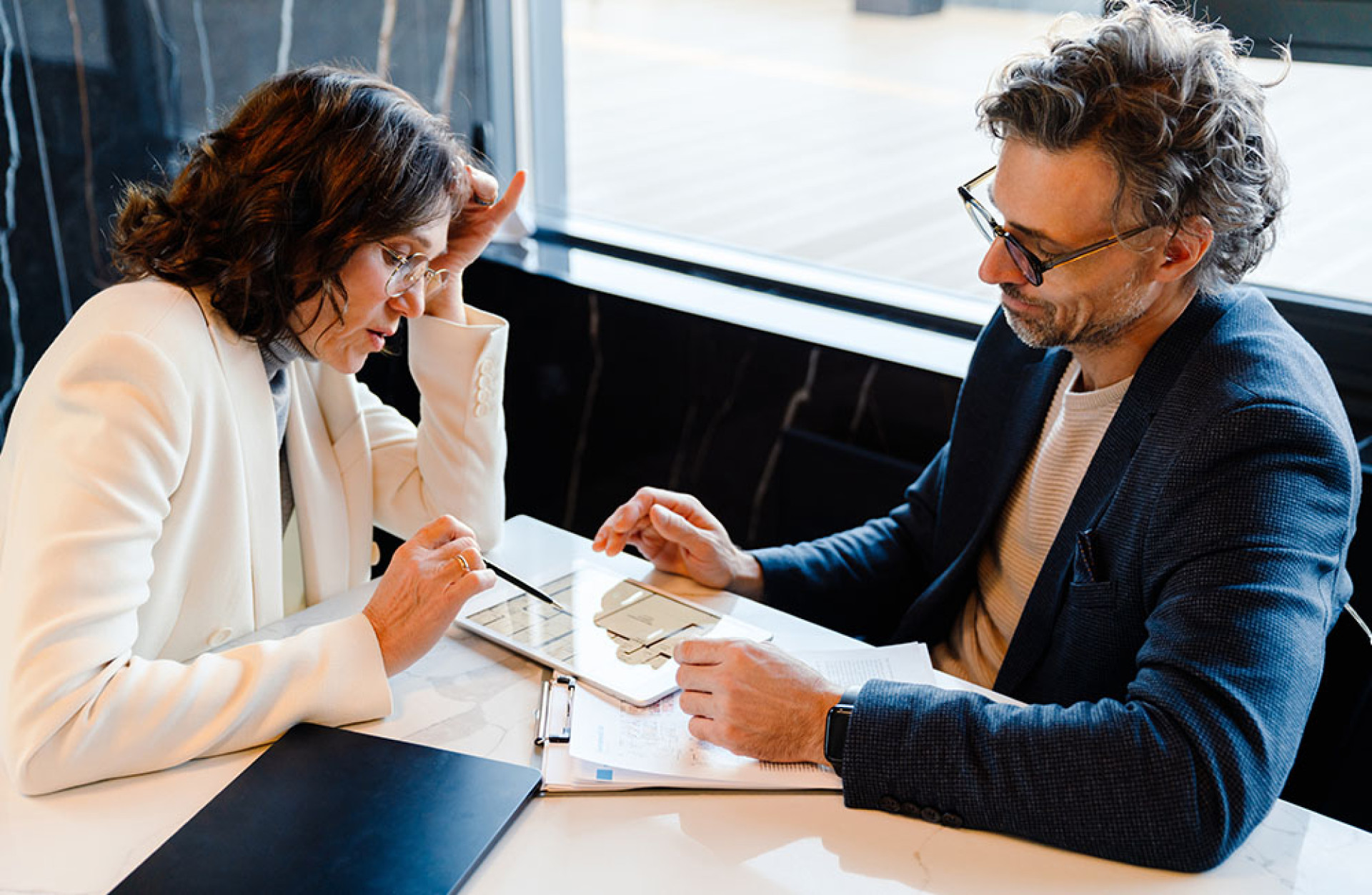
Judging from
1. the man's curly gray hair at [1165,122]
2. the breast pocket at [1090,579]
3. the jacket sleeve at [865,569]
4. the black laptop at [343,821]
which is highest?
the man's curly gray hair at [1165,122]

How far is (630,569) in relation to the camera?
152cm

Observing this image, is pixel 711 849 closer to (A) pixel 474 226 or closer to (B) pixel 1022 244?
(B) pixel 1022 244

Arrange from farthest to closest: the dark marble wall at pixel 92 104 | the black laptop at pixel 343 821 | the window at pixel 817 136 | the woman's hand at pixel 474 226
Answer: the dark marble wall at pixel 92 104 < the window at pixel 817 136 < the woman's hand at pixel 474 226 < the black laptop at pixel 343 821

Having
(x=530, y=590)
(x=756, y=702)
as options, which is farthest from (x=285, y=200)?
(x=756, y=702)

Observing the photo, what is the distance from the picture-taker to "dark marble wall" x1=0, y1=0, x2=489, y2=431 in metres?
2.18

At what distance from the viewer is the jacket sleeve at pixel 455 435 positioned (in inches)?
62.6

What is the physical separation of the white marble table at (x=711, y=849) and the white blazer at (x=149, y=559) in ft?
0.15

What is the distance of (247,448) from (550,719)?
1.52ft

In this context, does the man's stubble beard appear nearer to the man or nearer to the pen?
the man

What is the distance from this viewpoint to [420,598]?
1.23 metres

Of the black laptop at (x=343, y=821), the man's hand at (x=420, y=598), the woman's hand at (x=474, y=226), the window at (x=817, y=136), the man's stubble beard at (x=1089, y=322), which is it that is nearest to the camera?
the black laptop at (x=343, y=821)

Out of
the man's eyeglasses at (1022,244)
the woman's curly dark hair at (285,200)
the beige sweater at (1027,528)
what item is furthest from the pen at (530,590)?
the man's eyeglasses at (1022,244)

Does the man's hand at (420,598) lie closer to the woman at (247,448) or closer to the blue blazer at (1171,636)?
the woman at (247,448)

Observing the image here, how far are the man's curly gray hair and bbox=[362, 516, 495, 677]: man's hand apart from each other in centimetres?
77
